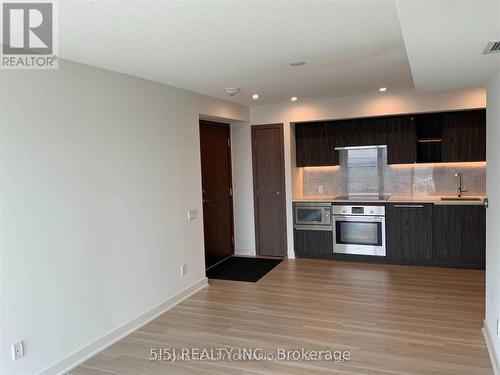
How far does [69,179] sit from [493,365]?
11.3 ft

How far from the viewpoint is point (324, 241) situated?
19.8ft

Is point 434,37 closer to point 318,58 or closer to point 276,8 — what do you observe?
point 276,8

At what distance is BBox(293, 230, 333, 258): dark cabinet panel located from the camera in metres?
6.00

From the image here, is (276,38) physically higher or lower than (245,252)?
higher

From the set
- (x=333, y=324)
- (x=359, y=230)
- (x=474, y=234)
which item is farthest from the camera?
(x=359, y=230)

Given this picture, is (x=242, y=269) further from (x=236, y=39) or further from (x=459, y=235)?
(x=236, y=39)

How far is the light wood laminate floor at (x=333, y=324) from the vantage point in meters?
3.01

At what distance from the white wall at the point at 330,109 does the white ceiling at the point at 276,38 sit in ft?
4.84

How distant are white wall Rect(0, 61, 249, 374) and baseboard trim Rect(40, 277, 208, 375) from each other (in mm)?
39

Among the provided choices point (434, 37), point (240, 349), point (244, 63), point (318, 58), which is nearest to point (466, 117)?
point (318, 58)

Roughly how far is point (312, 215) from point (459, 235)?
2016mm

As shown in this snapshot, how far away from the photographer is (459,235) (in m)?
5.26

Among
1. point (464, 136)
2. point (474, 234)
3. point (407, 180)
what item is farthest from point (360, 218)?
point (464, 136)

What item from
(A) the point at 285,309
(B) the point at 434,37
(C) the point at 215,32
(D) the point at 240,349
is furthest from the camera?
(A) the point at 285,309
